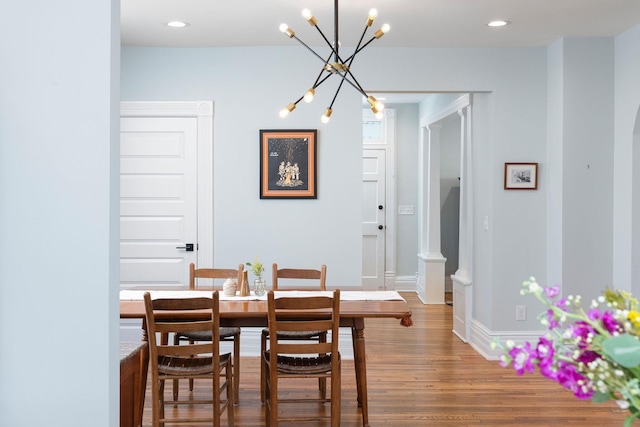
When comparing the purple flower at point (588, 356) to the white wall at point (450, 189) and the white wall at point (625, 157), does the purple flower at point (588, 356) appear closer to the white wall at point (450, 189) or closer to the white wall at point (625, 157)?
the white wall at point (625, 157)

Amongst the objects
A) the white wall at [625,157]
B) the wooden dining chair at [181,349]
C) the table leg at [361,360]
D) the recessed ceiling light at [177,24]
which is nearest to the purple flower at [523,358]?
the wooden dining chair at [181,349]

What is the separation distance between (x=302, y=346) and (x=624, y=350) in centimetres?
260

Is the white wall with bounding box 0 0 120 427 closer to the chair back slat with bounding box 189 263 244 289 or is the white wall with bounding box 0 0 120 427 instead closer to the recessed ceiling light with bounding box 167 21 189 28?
the chair back slat with bounding box 189 263 244 289

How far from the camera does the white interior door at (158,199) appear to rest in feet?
17.8

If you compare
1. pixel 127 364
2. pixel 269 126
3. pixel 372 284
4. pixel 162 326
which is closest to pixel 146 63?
pixel 269 126

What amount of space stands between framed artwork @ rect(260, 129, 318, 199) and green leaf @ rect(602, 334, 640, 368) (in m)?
4.60

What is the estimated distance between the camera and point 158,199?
17.9ft

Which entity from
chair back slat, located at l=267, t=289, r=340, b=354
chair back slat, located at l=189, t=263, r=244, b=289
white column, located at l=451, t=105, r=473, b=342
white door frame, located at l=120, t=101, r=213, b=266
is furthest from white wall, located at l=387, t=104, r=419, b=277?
chair back slat, located at l=267, t=289, r=340, b=354

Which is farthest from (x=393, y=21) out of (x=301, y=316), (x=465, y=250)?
(x=465, y=250)

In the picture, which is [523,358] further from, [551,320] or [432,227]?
[432,227]

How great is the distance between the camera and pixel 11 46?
1.70m

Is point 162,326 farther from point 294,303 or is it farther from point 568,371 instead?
point 568,371

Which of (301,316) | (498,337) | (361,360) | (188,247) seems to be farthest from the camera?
(188,247)

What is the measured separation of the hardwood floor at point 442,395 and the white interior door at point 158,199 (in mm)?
1092
